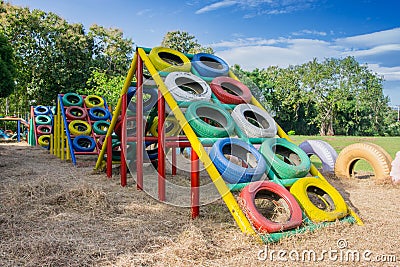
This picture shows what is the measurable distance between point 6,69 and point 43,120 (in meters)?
4.99

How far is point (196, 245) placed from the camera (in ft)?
10.9

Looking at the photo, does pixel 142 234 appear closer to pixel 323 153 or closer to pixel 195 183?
pixel 195 183

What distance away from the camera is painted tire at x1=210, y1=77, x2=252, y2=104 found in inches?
218

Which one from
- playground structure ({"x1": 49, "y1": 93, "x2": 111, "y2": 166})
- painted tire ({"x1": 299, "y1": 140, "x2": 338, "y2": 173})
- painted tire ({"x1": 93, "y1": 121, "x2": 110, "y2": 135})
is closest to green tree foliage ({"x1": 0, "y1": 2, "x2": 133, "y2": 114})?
playground structure ({"x1": 49, "y1": 93, "x2": 111, "y2": 166})

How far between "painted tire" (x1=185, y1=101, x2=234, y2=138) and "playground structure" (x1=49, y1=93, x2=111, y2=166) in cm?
584

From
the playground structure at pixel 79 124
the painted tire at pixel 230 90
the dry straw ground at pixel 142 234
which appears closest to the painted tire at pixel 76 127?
the playground structure at pixel 79 124

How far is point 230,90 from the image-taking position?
19.9 ft

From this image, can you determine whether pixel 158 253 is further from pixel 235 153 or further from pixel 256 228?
pixel 235 153

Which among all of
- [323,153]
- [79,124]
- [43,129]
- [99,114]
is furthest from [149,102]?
[43,129]

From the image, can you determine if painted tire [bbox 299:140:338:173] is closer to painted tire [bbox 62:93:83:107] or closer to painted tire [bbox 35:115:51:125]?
painted tire [bbox 62:93:83:107]

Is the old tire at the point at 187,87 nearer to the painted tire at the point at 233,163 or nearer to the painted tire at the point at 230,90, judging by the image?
the painted tire at the point at 230,90

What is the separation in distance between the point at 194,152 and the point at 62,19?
25125 millimetres

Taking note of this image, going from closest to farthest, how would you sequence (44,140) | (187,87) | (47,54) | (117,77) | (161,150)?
(161,150) → (187,87) → (44,140) → (117,77) → (47,54)

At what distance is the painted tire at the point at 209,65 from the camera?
6.00 metres
